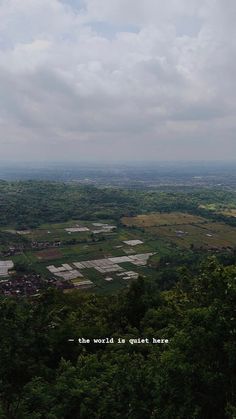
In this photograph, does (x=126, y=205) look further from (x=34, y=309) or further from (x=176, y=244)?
(x=34, y=309)

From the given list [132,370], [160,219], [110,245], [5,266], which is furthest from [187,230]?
[132,370]

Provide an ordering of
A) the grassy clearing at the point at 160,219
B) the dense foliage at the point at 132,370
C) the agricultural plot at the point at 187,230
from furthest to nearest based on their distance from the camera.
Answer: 1. the grassy clearing at the point at 160,219
2. the agricultural plot at the point at 187,230
3. the dense foliage at the point at 132,370

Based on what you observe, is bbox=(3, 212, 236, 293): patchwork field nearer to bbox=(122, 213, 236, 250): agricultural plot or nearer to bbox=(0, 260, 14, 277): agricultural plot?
bbox=(122, 213, 236, 250): agricultural plot

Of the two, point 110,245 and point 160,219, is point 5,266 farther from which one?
point 160,219

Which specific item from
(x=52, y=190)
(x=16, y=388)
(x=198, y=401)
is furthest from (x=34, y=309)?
(x=52, y=190)

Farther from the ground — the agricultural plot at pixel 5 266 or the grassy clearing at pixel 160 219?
the grassy clearing at pixel 160 219

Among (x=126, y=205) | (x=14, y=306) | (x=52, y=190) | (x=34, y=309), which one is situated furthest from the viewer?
(x=52, y=190)

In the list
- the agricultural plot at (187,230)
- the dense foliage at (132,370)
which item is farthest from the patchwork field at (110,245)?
the dense foliage at (132,370)

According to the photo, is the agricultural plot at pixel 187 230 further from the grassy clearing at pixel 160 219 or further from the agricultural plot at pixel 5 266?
the agricultural plot at pixel 5 266
